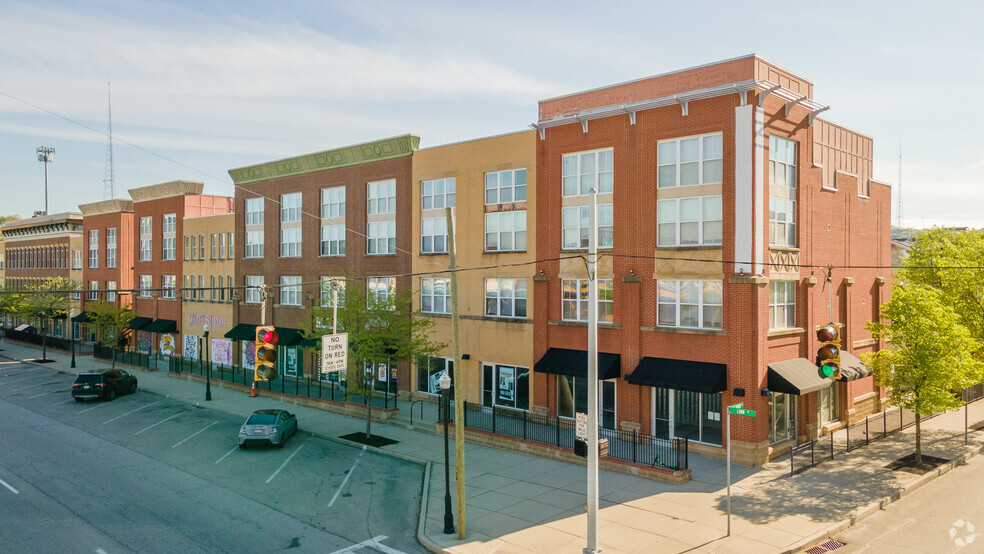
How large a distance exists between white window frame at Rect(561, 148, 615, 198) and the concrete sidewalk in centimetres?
1153

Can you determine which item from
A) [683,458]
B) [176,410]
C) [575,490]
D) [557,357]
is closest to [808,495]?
[683,458]

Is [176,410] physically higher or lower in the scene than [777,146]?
lower

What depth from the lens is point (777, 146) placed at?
25734mm

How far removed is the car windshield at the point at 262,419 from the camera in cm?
2703

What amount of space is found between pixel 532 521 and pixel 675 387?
885cm

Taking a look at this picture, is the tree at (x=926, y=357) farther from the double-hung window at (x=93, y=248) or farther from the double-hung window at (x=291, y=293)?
the double-hung window at (x=93, y=248)

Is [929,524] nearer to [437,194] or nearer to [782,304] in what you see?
[782,304]

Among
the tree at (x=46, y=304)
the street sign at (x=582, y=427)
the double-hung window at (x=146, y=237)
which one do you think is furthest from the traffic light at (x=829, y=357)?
the tree at (x=46, y=304)

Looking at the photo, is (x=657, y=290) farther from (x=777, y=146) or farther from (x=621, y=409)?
(x=777, y=146)

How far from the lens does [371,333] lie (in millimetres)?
29781

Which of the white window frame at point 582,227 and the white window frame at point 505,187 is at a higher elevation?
the white window frame at point 505,187

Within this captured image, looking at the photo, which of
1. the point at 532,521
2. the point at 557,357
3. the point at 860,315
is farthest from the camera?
the point at 860,315

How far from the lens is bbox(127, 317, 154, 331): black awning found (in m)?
57.6

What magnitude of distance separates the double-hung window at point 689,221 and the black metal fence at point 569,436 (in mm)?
7592
